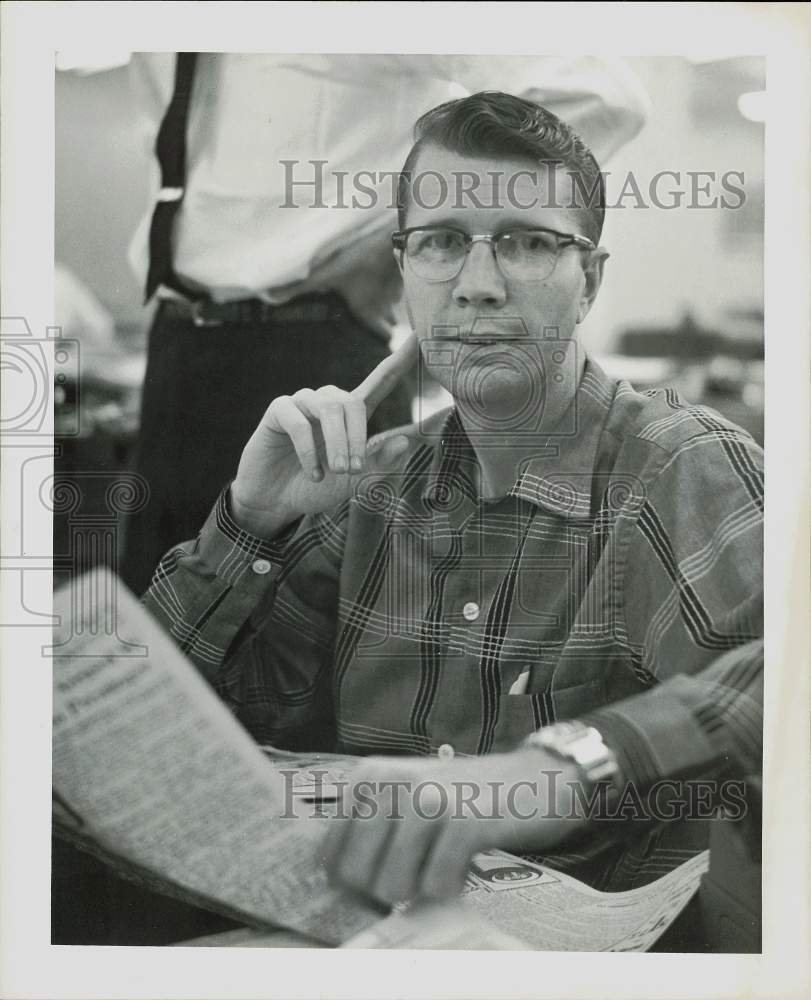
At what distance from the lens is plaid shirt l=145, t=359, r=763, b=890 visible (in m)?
1.86

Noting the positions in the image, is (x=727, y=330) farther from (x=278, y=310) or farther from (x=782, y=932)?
(x=782, y=932)

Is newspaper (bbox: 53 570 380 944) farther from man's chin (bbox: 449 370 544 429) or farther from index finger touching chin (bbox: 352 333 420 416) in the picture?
man's chin (bbox: 449 370 544 429)

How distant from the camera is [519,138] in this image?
1875 mm

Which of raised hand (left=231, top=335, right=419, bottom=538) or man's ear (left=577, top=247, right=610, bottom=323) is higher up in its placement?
man's ear (left=577, top=247, right=610, bottom=323)

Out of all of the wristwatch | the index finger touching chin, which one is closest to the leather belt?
the index finger touching chin

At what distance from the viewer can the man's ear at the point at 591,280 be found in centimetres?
188

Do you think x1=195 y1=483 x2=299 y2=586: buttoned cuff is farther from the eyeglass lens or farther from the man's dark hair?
the man's dark hair

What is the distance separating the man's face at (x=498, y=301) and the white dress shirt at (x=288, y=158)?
6cm

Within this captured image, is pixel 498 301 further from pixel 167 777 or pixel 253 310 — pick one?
pixel 167 777

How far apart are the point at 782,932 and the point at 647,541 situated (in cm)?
62

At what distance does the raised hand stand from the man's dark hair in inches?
11.7

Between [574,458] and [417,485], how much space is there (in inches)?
9.3

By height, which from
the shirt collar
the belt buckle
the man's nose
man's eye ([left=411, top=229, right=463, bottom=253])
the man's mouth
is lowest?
the shirt collar

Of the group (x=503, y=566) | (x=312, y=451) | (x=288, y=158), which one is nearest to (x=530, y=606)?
(x=503, y=566)
